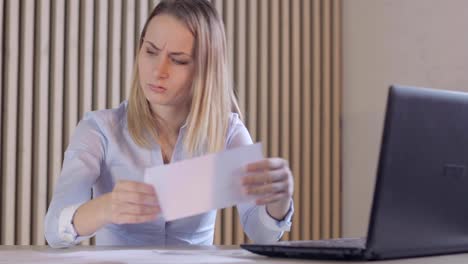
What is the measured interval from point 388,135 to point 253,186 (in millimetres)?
438

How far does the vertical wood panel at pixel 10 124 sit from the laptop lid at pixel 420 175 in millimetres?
2194

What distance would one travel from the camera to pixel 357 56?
3.97 m

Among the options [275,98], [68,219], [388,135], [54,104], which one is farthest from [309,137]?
[388,135]

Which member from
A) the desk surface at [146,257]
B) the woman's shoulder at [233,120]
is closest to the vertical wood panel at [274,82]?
the woman's shoulder at [233,120]

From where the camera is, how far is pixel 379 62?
3.83 m

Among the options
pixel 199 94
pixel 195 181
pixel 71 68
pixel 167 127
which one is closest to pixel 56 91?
pixel 71 68

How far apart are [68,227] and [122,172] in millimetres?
344

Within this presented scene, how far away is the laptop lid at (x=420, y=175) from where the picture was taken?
1.12 metres

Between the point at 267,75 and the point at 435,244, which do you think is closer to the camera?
the point at 435,244

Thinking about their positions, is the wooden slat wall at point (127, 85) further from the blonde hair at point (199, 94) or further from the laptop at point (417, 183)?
the laptop at point (417, 183)

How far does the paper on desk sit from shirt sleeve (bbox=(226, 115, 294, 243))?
0.51 m

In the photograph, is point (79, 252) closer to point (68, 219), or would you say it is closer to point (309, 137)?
point (68, 219)

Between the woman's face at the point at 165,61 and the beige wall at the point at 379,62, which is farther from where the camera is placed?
the beige wall at the point at 379,62

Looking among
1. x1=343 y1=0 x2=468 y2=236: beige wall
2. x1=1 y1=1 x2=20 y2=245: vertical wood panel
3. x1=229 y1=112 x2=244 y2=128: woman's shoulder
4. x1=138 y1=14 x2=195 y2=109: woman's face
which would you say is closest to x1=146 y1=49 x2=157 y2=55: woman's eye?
x1=138 y1=14 x2=195 y2=109: woman's face
